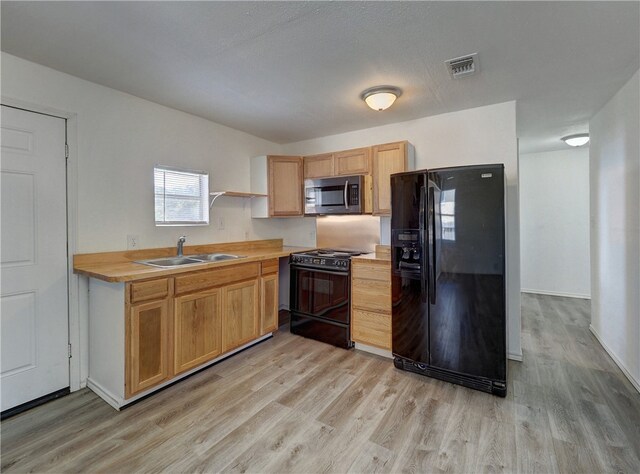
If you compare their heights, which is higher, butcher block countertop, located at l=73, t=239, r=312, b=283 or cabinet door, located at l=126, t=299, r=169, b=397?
butcher block countertop, located at l=73, t=239, r=312, b=283

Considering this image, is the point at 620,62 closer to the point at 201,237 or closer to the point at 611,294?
the point at 611,294

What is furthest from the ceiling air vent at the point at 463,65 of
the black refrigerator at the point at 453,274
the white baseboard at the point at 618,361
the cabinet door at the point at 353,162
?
the white baseboard at the point at 618,361

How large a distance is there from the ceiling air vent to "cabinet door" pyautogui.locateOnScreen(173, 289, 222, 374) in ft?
8.63

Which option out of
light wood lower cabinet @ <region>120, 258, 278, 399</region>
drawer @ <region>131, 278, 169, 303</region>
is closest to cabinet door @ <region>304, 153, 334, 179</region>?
light wood lower cabinet @ <region>120, 258, 278, 399</region>

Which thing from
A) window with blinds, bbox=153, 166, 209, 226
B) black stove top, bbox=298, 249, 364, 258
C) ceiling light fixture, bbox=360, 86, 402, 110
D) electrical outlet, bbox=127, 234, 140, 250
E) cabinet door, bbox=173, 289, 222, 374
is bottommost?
cabinet door, bbox=173, 289, 222, 374

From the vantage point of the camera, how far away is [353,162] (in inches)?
137

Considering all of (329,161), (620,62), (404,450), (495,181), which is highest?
(620,62)

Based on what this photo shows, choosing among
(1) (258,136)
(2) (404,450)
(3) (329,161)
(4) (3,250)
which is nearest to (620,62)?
(3) (329,161)

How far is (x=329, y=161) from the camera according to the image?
12.0 ft

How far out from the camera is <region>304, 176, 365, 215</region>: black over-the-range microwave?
11.2 feet

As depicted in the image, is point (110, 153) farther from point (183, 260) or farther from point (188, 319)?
point (188, 319)

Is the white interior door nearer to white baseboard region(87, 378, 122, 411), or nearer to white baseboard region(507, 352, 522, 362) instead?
white baseboard region(87, 378, 122, 411)

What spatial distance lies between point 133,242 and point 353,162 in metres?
2.39

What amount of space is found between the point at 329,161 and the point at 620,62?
2558 mm
